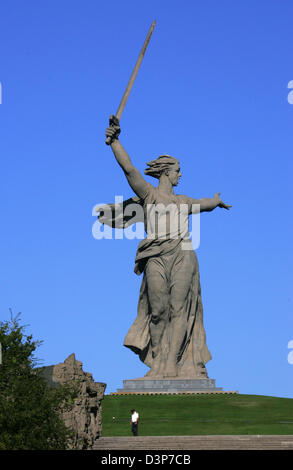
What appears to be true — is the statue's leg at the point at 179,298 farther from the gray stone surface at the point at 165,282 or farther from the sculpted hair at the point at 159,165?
the sculpted hair at the point at 159,165

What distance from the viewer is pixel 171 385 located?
3138cm

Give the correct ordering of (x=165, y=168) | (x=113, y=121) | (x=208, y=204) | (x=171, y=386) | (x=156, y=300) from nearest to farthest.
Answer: (x=171, y=386) → (x=113, y=121) → (x=156, y=300) → (x=165, y=168) → (x=208, y=204)

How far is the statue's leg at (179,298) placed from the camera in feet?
107

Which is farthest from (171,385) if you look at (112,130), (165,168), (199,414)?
(112,130)

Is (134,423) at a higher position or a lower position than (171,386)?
lower

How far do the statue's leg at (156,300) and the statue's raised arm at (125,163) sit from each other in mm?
2518

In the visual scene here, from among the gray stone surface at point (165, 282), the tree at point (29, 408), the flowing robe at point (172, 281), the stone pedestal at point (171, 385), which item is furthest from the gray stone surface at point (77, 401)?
the flowing robe at point (172, 281)

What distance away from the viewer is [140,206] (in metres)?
33.9

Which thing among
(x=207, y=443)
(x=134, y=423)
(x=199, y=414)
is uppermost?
(x=199, y=414)

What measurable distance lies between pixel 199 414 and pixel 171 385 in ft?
14.1

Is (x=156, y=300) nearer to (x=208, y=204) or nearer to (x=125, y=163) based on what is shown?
(x=208, y=204)

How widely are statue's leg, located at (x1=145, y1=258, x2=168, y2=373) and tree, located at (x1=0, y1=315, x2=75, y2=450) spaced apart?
11.4 m

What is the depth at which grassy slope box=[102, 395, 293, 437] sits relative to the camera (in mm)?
24844
